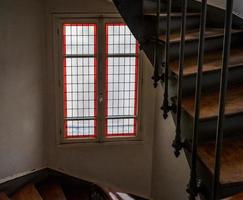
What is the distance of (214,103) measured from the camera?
1.87m

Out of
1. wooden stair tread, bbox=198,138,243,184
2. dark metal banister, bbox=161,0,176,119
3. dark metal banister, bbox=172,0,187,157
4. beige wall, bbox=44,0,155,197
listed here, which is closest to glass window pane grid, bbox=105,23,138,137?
beige wall, bbox=44,0,155,197

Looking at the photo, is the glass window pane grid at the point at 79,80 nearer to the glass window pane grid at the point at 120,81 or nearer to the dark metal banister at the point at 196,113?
the glass window pane grid at the point at 120,81

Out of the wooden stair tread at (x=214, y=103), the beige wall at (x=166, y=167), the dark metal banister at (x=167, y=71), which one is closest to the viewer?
the wooden stair tread at (x=214, y=103)

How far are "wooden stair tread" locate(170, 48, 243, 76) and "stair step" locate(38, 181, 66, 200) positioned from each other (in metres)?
3.70

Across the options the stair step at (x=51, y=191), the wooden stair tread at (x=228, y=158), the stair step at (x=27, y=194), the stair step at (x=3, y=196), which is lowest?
the stair step at (x=51, y=191)

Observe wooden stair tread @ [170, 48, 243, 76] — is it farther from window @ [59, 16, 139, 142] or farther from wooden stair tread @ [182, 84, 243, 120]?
window @ [59, 16, 139, 142]

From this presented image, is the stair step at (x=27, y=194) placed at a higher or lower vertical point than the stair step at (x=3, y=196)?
lower

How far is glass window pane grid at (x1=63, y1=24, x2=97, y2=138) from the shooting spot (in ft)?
19.2

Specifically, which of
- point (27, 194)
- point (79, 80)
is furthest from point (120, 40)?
point (27, 194)

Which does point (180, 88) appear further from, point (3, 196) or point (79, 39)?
point (79, 39)

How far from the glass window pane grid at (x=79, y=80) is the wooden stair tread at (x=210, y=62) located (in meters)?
3.65

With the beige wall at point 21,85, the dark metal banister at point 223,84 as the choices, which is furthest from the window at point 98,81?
the dark metal banister at point 223,84

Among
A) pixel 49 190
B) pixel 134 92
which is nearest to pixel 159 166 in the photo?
pixel 134 92

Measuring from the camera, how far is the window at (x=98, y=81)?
5875 millimetres
